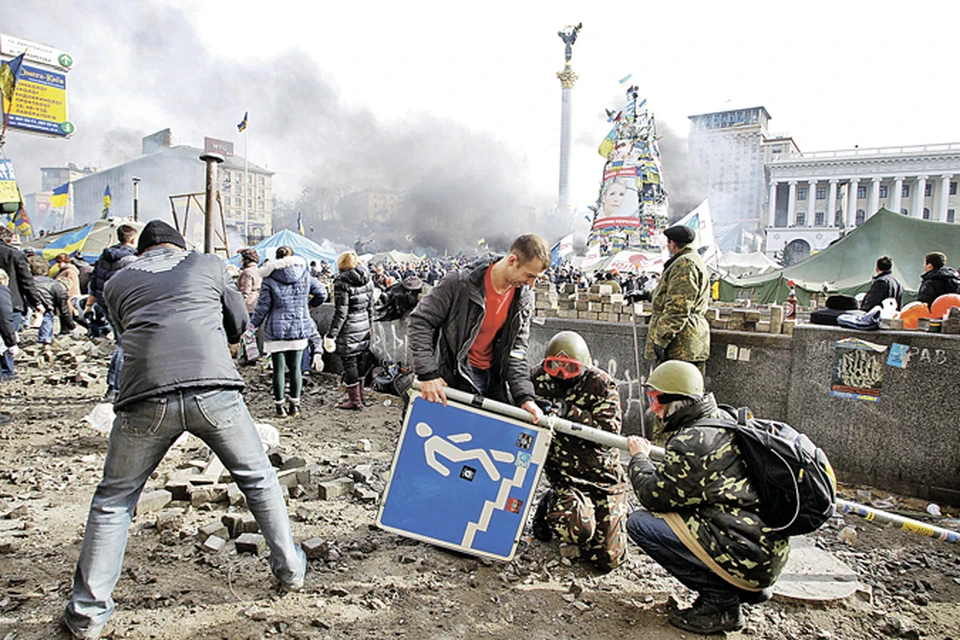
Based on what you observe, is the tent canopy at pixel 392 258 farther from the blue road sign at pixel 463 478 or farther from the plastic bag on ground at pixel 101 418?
the blue road sign at pixel 463 478

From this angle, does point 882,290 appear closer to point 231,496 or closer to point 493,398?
point 493,398

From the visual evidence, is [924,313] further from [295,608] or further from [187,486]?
[187,486]

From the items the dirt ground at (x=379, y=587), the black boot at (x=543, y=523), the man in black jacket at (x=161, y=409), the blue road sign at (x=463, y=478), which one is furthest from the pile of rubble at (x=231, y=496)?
the black boot at (x=543, y=523)

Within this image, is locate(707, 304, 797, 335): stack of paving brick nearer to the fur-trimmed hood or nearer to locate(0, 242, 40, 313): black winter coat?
the fur-trimmed hood

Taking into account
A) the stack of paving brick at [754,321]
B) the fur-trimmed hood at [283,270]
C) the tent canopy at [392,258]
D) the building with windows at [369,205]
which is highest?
the building with windows at [369,205]

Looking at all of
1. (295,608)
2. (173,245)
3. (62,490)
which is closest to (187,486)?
(62,490)

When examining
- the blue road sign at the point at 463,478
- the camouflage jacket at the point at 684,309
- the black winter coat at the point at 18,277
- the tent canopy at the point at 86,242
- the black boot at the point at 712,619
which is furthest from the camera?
the tent canopy at the point at 86,242

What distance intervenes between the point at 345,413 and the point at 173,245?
164 inches

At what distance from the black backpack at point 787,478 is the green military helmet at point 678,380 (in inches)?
7.2

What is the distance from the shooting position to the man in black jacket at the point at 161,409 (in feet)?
7.92

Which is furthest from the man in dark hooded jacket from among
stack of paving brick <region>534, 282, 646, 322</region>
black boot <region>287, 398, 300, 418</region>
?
stack of paving brick <region>534, 282, 646, 322</region>

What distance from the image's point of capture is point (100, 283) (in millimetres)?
8000

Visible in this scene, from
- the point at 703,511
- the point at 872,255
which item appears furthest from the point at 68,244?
the point at 872,255

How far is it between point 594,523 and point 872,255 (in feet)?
39.6
